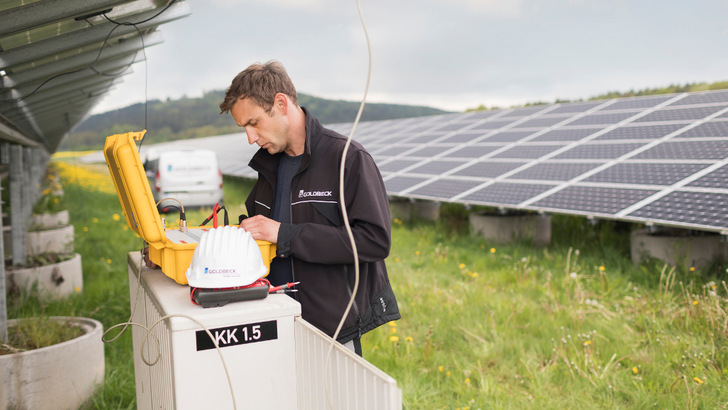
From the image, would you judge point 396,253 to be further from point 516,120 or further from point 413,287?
point 516,120

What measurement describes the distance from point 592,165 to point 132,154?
6.33 metres

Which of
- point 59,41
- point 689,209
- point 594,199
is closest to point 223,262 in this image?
point 59,41

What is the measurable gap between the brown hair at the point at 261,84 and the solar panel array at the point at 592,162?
13.0 ft

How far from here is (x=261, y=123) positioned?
2240mm

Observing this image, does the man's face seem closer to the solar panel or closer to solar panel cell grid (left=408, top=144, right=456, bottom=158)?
the solar panel

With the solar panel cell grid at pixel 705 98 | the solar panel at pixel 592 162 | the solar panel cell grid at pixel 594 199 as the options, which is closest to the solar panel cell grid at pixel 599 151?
the solar panel at pixel 592 162

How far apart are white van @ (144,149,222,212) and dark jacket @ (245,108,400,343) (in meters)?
13.0

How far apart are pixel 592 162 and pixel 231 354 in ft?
21.2

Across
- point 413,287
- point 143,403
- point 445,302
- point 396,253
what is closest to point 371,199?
point 143,403

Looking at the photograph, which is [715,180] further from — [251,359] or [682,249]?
[251,359]

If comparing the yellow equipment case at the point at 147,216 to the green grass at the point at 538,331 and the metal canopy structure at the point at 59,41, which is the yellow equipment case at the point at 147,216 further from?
the green grass at the point at 538,331

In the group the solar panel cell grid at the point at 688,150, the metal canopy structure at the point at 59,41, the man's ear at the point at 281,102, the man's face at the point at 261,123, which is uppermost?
the metal canopy structure at the point at 59,41

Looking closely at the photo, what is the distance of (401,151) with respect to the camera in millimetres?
11945

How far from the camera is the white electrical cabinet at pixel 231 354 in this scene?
1682 mm
